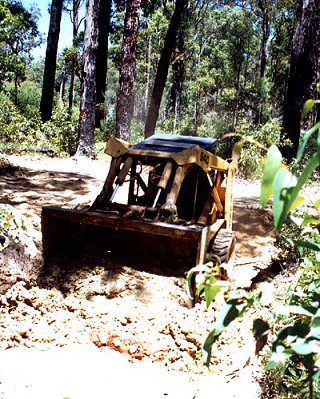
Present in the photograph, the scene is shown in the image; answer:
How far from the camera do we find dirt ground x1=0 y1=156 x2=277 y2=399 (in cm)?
292

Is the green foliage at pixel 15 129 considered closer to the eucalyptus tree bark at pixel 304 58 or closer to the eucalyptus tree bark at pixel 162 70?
the eucalyptus tree bark at pixel 162 70

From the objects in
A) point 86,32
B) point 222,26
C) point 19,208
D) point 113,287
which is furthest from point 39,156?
point 222,26

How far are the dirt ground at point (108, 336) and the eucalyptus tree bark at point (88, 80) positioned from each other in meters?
7.65

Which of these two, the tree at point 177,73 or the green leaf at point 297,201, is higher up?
the tree at point 177,73

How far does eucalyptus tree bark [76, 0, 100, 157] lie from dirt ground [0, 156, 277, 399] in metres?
7.65

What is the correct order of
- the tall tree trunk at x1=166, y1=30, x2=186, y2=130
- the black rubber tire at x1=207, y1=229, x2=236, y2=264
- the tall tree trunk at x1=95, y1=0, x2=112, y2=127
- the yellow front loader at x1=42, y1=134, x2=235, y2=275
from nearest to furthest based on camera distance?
the yellow front loader at x1=42, y1=134, x2=235, y2=275 < the black rubber tire at x1=207, y1=229, x2=236, y2=264 < the tall tree trunk at x1=95, y1=0, x2=112, y2=127 < the tall tree trunk at x1=166, y1=30, x2=186, y2=130

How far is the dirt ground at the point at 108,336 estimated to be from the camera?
2.92 m

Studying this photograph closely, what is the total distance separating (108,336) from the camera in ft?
11.8

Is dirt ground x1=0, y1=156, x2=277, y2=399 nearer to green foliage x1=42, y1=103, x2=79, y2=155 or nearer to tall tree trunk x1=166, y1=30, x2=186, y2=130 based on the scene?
green foliage x1=42, y1=103, x2=79, y2=155

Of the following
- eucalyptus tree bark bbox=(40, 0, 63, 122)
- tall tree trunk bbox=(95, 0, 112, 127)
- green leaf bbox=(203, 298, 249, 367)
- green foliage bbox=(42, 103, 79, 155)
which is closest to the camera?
green leaf bbox=(203, 298, 249, 367)

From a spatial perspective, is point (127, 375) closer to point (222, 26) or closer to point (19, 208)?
point (19, 208)

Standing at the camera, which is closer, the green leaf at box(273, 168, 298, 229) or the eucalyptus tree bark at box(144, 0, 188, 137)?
the green leaf at box(273, 168, 298, 229)

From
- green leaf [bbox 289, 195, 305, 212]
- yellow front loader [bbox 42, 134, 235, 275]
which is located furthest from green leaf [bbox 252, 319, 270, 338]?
yellow front loader [bbox 42, 134, 235, 275]

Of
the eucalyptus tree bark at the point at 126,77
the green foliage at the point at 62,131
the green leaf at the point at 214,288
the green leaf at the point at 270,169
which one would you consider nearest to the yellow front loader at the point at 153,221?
the green leaf at the point at 214,288
